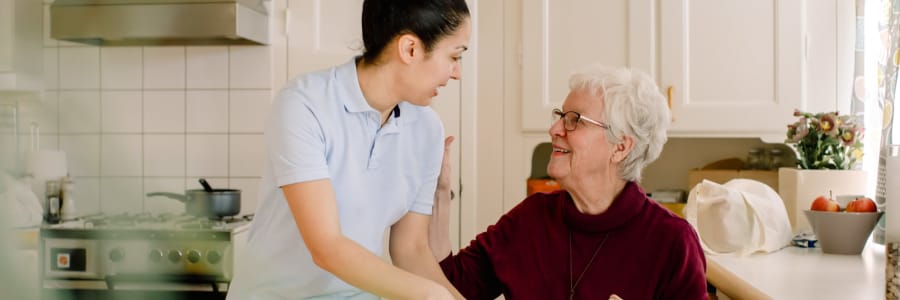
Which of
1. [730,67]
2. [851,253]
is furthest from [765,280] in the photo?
[730,67]

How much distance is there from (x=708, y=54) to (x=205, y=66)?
5.54 feet

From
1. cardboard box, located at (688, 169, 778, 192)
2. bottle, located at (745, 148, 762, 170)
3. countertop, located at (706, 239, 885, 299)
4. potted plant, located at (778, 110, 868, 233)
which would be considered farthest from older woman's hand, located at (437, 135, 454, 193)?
bottle, located at (745, 148, 762, 170)

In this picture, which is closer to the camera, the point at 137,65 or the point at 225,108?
the point at 137,65

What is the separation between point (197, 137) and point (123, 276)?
2719mm

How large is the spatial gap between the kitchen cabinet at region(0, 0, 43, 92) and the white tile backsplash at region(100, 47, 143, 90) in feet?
0.08

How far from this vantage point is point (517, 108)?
2.86 metres

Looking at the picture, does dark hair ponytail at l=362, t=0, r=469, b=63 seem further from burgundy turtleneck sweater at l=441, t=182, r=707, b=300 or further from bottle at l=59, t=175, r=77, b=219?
bottle at l=59, t=175, r=77, b=219

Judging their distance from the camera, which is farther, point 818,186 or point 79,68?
point 818,186

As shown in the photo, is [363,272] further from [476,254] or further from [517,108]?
[517,108]

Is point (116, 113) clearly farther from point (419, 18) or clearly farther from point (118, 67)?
point (419, 18)

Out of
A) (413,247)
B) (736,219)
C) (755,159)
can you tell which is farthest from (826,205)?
(755,159)

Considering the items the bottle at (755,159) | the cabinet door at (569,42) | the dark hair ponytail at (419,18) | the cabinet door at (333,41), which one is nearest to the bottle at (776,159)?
the bottle at (755,159)

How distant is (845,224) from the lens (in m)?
1.79

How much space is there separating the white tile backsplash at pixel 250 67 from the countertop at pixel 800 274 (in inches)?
66.4
